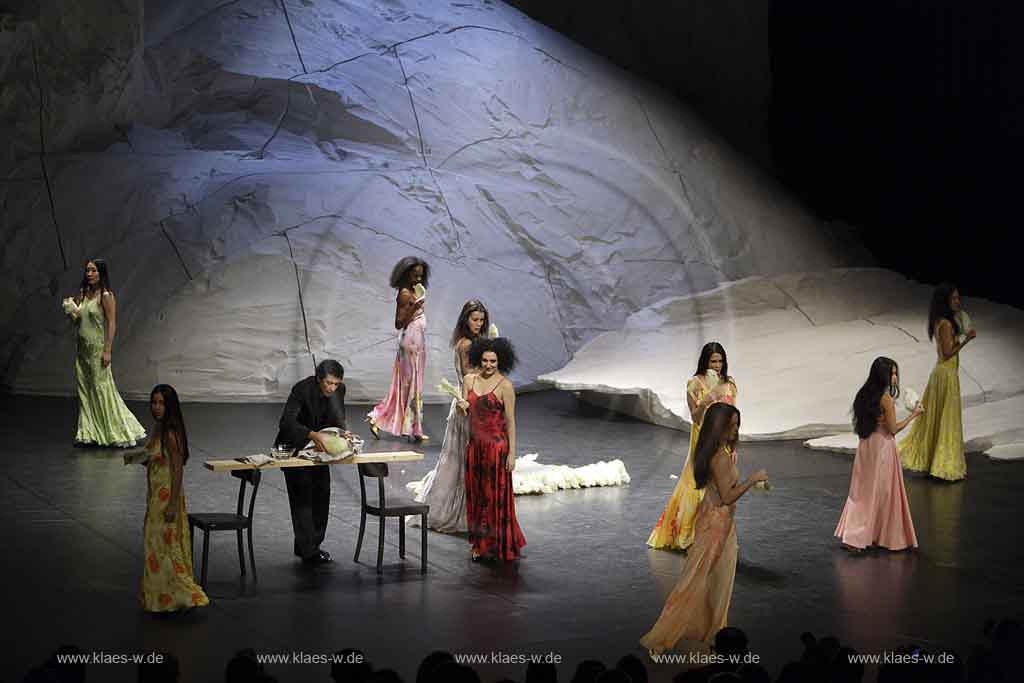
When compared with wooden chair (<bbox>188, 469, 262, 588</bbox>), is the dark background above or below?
above

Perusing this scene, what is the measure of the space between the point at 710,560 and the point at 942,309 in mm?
4458

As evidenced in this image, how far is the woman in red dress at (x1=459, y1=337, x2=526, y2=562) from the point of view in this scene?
7086mm

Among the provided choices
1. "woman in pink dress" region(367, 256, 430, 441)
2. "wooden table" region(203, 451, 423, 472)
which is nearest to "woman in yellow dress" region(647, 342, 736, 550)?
"wooden table" region(203, 451, 423, 472)

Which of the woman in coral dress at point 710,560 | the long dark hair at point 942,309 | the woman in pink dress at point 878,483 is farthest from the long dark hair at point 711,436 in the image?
the long dark hair at point 942,309

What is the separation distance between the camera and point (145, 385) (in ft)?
41.2

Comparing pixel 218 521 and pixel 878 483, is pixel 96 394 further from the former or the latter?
pixel 878 483

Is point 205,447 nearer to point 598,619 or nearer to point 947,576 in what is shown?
point 598,619

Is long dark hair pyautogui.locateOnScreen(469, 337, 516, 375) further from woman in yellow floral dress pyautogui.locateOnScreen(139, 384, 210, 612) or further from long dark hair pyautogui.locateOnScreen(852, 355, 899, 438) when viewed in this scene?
long dark hair pyautogui.locateOnScreen(852, 355, 899, 438)

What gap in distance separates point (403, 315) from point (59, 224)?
4.96 meters

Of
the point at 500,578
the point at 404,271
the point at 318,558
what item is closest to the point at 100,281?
the point at 404,271

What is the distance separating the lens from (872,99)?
16.6 meters

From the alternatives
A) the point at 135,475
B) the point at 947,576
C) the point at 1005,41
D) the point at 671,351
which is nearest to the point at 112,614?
the point at 135,475

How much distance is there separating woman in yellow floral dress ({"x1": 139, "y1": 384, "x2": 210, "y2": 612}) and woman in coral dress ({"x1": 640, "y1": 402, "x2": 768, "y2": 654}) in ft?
6.96

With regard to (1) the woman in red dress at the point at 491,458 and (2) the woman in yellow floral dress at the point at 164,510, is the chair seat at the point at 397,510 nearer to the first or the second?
(1) the woman in red dress at the point at 491,458
